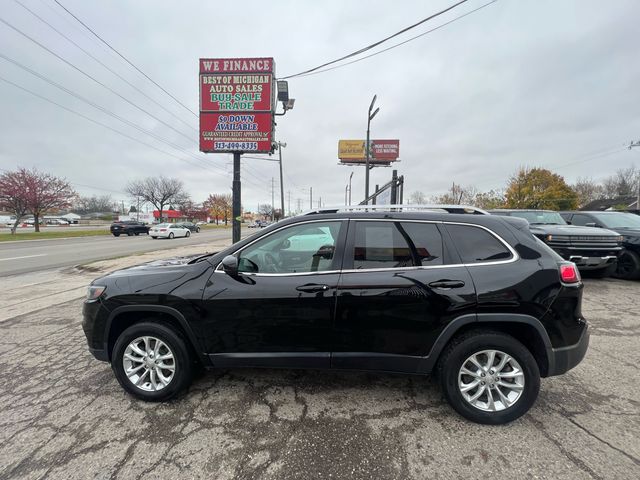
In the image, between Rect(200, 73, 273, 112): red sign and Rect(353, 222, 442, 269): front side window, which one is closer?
Rect(353, 222, 442, 269): front side window

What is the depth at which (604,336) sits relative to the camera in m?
3.83

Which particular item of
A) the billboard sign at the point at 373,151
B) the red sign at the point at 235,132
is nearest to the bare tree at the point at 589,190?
the billboard sign at the point at 373,151

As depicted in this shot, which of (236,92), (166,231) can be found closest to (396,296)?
(236,92)

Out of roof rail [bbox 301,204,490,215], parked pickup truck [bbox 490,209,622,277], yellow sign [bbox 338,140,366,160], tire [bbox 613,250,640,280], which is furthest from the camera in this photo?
yellow sign [bbox 338,140,366,160]

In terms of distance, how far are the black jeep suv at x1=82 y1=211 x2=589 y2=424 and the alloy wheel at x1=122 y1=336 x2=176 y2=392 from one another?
1cm

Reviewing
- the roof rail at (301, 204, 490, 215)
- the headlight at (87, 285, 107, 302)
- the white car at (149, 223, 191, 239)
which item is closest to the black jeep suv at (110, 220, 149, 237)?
the white car at (149, 223, 191, 239)

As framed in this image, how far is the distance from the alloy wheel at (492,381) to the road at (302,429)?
186 millimetres

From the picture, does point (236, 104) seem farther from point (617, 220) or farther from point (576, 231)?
point (617, 220)

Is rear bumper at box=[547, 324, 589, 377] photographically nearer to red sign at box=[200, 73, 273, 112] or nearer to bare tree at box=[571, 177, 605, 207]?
red sign at box=[200, 73, 273, 112]

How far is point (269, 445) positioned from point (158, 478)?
717 mm

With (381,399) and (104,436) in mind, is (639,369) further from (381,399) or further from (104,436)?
(104,436)

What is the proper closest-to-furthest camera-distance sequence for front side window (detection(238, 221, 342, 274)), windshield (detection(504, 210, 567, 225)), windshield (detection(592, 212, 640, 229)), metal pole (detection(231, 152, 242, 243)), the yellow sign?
front side window (detection(238, 221, 342, 274))
windshield (detection(592, 212, 640, 229))
windshield (detection(504, 210, 567, 225))
metal pole (detection(231, 152, 242, 243))
the yellow sign

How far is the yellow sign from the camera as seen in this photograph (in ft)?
158

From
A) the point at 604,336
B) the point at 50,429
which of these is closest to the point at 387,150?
the point at 604,336
